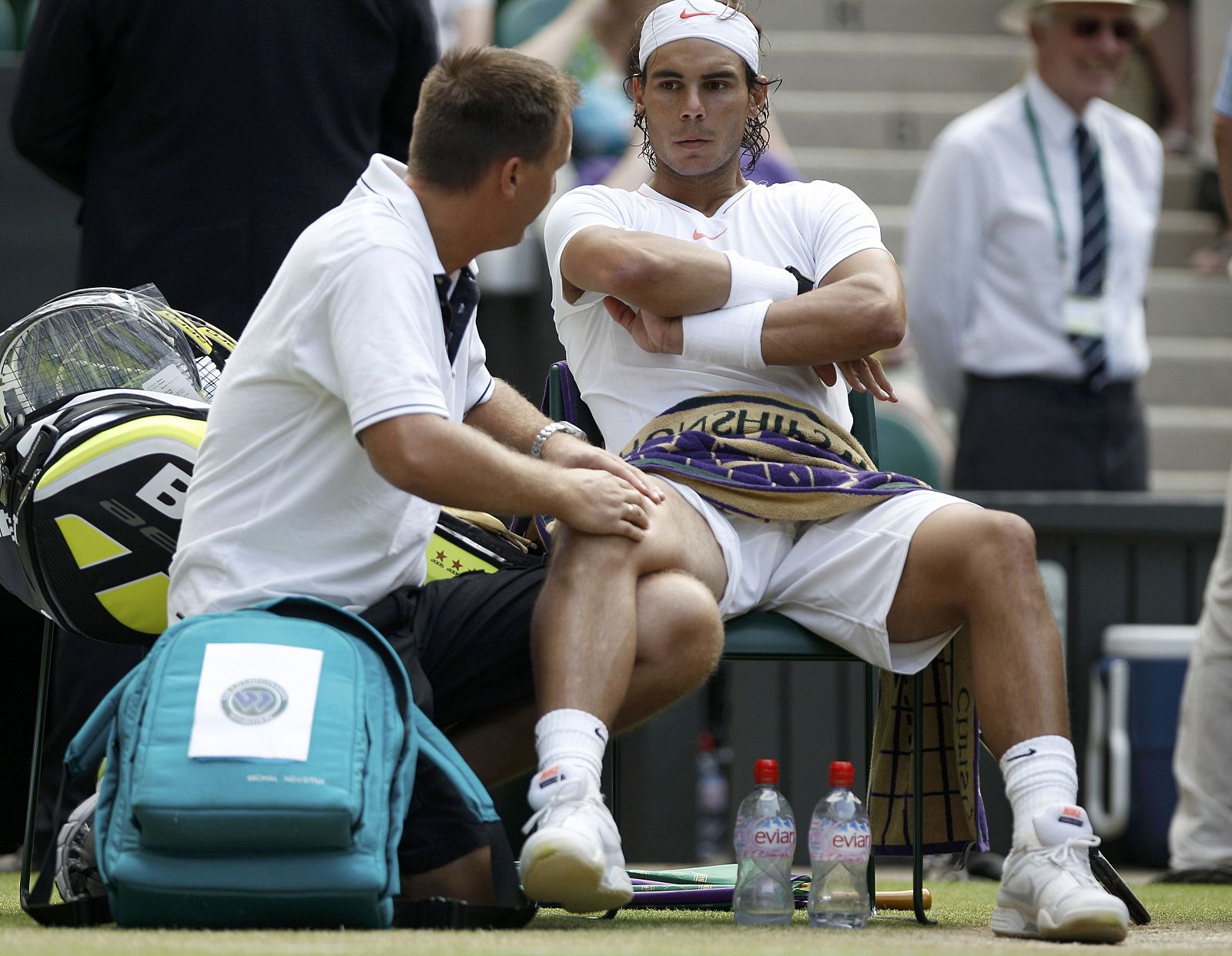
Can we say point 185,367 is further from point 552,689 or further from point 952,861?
point 952,861

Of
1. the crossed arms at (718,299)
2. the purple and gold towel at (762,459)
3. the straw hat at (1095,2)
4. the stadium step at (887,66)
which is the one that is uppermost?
the stadium step at (887,66)

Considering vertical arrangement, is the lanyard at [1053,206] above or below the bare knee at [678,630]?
above

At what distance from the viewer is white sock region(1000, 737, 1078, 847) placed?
2781mm

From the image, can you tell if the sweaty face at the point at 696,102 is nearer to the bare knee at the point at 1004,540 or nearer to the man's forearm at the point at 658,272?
the man's forearm at the point at 658,272

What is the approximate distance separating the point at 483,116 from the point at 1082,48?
10.7 feet

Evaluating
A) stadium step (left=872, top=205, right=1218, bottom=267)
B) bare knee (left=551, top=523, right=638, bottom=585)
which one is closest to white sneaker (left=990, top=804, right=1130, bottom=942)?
bare knee (left=551, top=523, right=638, bottom=585)

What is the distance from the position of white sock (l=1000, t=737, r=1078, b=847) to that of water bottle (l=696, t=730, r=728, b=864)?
7.22 ft

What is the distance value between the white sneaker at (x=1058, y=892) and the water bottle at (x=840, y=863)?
225 mm

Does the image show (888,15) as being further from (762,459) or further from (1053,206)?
(762,459)

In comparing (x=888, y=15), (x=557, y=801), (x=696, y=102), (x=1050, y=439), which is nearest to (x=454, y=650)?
(x=557, y=801)

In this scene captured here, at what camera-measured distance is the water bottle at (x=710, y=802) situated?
16.7 feet

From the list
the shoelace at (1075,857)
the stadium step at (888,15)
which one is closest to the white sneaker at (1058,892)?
the shoelace at (1075,857)

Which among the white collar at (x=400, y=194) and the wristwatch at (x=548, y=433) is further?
the wristwatch at (x=548, y=433)

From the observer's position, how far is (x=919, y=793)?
3.06 meters
